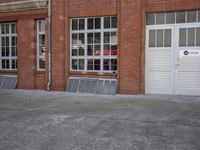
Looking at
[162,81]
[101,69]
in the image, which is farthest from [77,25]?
[162,81]

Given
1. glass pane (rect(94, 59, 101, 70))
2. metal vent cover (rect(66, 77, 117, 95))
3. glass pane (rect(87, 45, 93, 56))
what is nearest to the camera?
metal vent cover (rect(66, 77, 117, 95))

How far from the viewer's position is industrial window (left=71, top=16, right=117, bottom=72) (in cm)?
1205

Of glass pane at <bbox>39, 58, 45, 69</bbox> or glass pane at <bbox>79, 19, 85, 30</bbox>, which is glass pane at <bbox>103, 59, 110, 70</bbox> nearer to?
glass pane at <bbox>79, 19, 85, 30</bbox>

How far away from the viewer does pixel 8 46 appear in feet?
48.0

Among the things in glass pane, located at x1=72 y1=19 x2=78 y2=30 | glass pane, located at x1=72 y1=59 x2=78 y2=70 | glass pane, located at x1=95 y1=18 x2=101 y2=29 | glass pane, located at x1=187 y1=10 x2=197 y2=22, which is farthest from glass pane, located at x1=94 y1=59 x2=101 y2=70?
glass pane, located at x1=187 y1=10 x2=197 y2=22

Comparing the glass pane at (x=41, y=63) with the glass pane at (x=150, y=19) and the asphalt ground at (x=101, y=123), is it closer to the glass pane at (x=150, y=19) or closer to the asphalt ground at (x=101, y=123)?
the asphalt ground at (x=101, y=123)

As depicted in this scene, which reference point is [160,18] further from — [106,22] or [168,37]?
[106,22]

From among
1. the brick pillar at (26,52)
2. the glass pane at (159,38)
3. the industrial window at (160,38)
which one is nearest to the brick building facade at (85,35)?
the brick pillar at (26,52)

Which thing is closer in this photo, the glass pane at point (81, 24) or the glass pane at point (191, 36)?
the glass pane at point (191, 36)

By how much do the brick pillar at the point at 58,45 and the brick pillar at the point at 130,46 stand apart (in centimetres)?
283

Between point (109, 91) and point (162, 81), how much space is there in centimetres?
225

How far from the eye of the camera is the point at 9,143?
534 centimetres

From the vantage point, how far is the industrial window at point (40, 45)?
13.6 meters

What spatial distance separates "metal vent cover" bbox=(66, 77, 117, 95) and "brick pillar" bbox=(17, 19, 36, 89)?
2.32 metres
